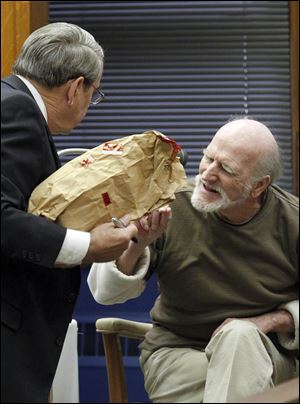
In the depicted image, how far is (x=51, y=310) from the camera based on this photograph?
2.28 m

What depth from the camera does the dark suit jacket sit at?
6.82ft

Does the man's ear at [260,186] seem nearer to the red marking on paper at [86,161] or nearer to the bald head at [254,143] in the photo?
the bald head at [254,143]

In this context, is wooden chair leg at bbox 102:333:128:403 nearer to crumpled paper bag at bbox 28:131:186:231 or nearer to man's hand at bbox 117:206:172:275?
man's hand at bbox 117:206:172:275

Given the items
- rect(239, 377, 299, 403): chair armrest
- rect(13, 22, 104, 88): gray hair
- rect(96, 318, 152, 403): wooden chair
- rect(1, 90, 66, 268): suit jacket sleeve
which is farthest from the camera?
rect(96, 318, 152, 403): wooden chair

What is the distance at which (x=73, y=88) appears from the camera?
2.31 metres

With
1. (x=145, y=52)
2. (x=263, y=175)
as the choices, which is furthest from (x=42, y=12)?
(x=263, y=175)

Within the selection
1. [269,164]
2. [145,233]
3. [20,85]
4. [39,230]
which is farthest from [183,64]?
[39,230]

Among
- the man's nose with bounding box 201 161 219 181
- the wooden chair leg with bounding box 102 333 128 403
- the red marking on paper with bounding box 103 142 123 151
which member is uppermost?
the red marking on paper with bounding box 103 142 123 151

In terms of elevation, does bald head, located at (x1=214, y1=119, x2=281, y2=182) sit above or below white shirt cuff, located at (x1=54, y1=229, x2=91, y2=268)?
above

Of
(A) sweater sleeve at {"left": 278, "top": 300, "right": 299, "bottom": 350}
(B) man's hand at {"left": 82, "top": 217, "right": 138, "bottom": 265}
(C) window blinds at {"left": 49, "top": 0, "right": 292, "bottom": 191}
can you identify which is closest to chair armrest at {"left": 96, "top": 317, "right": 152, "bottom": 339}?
(A) sweater sleeve at {"left": 278, "top": 300, "right": 299, "bottom": 350}

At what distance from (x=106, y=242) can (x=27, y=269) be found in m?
0.19

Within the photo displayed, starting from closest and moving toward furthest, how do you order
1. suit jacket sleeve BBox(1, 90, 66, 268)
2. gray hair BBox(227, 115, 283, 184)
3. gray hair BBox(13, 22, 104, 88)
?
suit jacket sleeve BBox(1, 90, 66, 268)
gray hair BBox(13, 22, 104, 88)
gray hair BBox(227, 115, 283, 184)

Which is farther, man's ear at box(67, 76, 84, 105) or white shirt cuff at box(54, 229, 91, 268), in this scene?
man's ear at box(67, 76, 84, 105)

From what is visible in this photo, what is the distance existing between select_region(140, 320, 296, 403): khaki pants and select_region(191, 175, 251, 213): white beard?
0.31m
